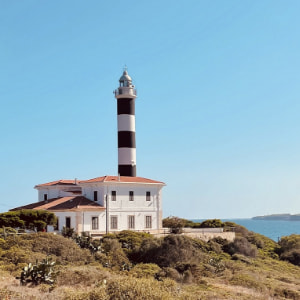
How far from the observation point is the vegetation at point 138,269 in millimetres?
17219

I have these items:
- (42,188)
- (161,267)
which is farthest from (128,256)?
(42,188)

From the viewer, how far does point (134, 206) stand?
42.2m

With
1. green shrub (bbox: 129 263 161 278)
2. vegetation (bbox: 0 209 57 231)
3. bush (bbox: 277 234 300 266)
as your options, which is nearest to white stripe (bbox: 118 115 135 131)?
vegetation (bbox: 0 209 57 231)

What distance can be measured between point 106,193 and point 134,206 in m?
2.88

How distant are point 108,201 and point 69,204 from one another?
306cm

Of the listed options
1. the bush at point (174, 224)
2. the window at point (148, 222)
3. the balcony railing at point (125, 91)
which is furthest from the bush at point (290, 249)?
the balcony railing at point (125, 91)

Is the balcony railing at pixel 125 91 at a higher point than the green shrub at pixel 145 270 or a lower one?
higher

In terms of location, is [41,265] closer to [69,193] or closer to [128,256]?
[128,256]

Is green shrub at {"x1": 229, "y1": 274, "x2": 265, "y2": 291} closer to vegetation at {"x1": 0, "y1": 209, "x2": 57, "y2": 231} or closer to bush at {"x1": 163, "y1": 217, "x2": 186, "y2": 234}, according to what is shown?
bush at {"x1": 163, "y1": 217, "x2": 186, "y2": 234}

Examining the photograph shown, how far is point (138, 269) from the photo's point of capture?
28.4m

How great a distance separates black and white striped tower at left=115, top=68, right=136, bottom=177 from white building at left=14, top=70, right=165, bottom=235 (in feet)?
0.30

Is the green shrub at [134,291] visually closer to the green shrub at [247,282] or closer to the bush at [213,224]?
the green shrub at [247,282]

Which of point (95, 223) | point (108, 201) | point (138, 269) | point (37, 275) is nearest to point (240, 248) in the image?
point (108, 201)

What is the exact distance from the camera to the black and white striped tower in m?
47.3
